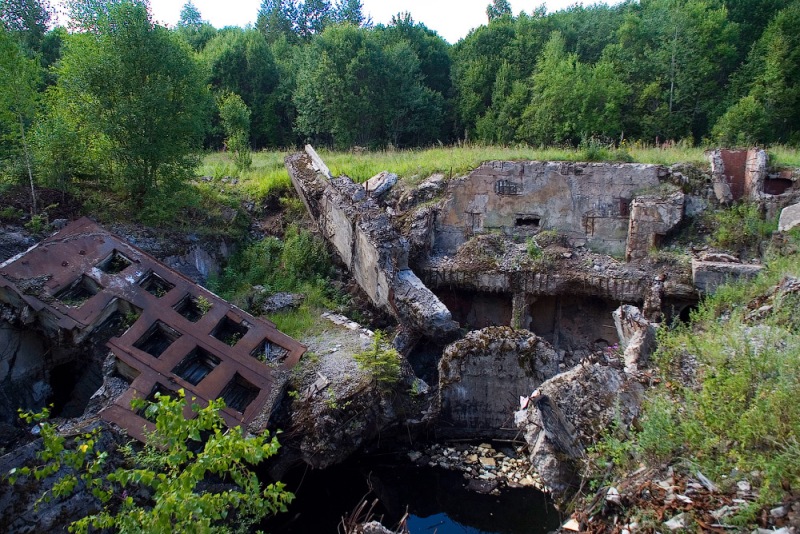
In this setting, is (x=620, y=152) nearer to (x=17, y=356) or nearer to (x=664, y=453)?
(x=664, y=453)

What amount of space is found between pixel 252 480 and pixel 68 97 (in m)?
7.81

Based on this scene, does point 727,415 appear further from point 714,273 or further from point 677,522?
point 714,273

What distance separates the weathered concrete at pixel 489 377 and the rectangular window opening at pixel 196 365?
9.58 ft

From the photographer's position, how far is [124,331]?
20.7 feet

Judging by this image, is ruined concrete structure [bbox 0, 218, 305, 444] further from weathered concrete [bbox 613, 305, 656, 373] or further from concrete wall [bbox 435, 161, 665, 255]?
concrete wall [bbox 435, 161, 665, 255]

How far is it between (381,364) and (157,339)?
2.72m

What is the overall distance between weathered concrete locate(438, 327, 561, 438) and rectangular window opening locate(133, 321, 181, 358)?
11.2 ft

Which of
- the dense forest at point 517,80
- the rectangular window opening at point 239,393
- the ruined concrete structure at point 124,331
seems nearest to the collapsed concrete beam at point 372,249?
the ruined concrete structure at point 124,331

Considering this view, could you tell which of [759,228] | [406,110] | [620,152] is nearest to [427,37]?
[406,110]

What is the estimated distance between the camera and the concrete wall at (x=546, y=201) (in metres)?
11.3

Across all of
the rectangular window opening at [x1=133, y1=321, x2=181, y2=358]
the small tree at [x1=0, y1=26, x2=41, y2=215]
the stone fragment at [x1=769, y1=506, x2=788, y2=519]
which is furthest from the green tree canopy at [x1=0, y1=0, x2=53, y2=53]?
the stone fragment at [x1=769, y1=506, x2=788, y2=519]

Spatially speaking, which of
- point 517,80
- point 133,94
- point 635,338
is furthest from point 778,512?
point 517,80

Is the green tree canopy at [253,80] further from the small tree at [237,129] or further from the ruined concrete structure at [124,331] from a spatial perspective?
the ruined concrete structure at [124,331]

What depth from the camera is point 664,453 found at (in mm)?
3998
